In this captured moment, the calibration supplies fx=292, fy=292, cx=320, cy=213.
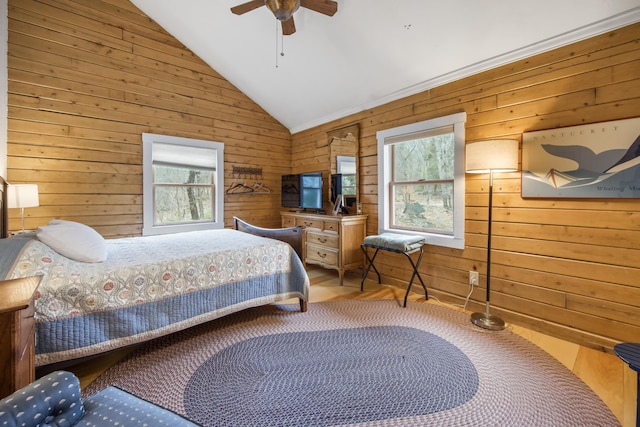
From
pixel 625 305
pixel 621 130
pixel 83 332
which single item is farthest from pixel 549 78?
pixel 83 332

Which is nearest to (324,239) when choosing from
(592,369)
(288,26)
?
(288,26)

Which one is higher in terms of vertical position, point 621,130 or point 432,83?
point 432,83

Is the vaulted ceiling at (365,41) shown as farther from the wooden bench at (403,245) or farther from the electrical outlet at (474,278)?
the electrical outlet at (474,278)

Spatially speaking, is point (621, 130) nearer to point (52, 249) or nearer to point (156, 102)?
point (52, 249)

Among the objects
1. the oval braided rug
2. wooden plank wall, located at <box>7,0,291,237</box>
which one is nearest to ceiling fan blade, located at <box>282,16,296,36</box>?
wooden plank wall, located at <box>7,0,291,237</box>

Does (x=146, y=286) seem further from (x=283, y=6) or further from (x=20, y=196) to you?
(x=283, y=6)

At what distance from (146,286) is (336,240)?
2.25 meters

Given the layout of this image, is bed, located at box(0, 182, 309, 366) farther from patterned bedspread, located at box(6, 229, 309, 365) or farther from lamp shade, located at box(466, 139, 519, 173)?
lamp shade, located at box(466, 139, 519, 173)

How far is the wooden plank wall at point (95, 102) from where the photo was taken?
3.11 metres

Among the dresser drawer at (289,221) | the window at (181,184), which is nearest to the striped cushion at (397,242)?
the dresser drawer at (289,221)

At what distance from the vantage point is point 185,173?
166 inches

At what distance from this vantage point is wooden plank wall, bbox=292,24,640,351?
2.05 m

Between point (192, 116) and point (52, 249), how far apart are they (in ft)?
9.33

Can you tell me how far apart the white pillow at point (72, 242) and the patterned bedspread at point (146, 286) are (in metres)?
0.05
